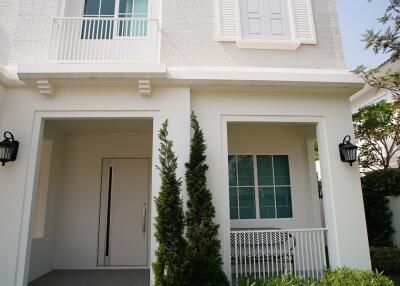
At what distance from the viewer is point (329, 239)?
4.82m

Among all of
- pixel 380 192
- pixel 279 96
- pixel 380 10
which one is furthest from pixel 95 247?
pixel 380 10

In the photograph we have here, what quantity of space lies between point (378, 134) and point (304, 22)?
4328mm

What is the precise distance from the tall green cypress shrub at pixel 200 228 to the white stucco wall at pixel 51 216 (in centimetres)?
359

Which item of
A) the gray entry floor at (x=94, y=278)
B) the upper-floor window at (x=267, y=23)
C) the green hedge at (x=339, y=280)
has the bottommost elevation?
the gray entry floor at (x=94, y=278)

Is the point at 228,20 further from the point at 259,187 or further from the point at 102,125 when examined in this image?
the point at 259,187

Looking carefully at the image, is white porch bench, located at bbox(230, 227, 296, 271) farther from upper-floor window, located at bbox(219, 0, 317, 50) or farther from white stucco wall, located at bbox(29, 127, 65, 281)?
white stucco wall, located at bbox(29, 127, 65, 281)

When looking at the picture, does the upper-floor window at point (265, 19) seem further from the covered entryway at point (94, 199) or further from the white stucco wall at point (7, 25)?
the white stucco wall at point (7, 25)

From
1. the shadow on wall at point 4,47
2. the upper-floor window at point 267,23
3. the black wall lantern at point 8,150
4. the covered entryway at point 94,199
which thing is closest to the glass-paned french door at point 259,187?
the covered entryway at point 94,199

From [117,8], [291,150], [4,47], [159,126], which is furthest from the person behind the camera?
[291,150]

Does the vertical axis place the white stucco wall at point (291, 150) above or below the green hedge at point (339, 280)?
above

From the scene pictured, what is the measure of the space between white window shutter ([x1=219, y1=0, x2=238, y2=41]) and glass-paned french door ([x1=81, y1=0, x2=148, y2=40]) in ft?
5.34

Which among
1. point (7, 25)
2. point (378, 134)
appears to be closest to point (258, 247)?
point (378, 134)

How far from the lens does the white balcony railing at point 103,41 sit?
17.2 ft

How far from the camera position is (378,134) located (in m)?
7.69
